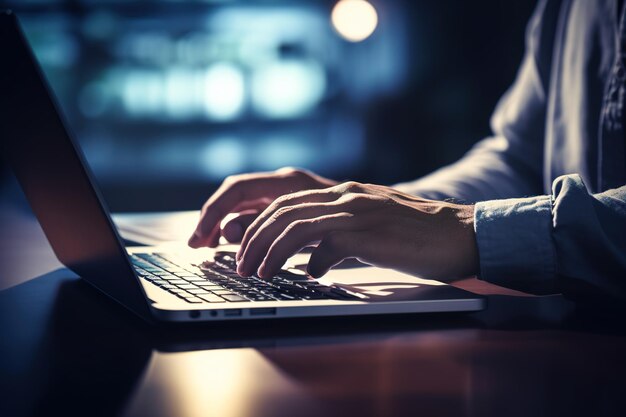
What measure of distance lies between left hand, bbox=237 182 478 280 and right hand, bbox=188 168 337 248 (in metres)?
0.19

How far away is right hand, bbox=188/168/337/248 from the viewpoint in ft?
2.93

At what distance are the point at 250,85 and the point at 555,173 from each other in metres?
4.31

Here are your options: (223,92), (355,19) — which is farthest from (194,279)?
(223,92)

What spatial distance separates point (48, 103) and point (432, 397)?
0.34 meters

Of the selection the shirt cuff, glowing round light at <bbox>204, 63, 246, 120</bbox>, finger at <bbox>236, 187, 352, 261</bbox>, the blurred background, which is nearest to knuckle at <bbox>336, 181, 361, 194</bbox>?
finger at <bbox>236, 187, 352, 261</bbox>

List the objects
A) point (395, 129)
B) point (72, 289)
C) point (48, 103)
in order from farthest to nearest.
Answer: point (395, 129), point (72, 289), point (48, 103)

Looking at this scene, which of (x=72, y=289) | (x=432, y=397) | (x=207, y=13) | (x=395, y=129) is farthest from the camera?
(x=395, y=129)

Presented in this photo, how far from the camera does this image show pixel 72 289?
74 centimetres

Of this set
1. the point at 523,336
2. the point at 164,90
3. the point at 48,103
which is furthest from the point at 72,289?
the point at 164,90

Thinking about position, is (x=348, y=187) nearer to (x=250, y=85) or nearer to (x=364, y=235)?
(x=364, y=235)

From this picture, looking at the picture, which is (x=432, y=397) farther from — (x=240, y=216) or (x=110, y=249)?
(x=240, y=216)

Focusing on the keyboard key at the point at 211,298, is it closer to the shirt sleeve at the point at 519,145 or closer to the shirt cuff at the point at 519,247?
the shirt cuff at the point at 519,247

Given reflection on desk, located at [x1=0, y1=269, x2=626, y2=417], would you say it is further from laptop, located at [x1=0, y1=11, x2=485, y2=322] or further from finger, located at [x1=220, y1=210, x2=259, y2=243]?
finger, located at [x1=220, y1=210, x2=259, y2=243]

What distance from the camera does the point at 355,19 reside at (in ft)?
11.7
